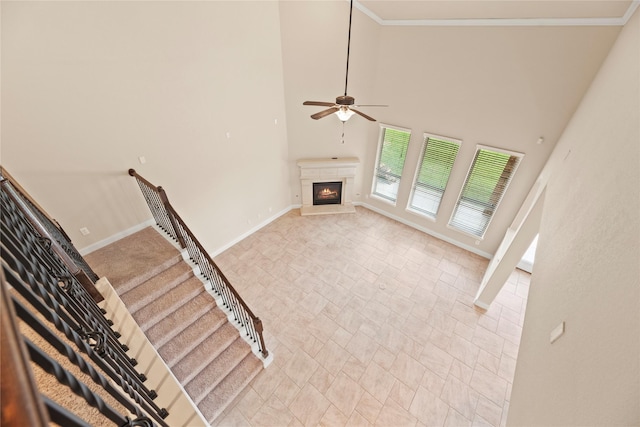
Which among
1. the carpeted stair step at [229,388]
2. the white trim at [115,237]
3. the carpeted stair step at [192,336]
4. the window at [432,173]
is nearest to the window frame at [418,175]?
the window at [432,173]

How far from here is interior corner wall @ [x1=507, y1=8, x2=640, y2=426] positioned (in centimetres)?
124

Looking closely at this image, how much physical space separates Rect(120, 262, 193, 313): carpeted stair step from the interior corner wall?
4329 millimetres

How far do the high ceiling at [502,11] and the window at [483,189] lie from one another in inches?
A: 85.7

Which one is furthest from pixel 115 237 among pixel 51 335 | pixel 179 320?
pixel 51 335

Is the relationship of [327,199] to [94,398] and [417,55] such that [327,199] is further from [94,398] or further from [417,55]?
[94,398]

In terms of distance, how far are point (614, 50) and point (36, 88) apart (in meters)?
7.51

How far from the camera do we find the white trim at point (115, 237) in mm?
4293

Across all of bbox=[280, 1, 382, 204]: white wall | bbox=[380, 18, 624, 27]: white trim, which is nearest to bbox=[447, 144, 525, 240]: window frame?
bbox=[380, 18, 624, 27]: white trim

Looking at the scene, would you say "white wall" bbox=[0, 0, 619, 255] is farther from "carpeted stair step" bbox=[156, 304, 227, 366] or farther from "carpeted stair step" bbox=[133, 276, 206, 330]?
"carpeted stair step" bbox=[156, 304, 227, 366]

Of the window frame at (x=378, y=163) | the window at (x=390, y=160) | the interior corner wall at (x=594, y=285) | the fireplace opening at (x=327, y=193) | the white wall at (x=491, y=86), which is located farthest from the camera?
the fireplace opening at (x=327, y=193)

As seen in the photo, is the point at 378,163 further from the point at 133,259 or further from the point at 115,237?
the point at 115,237

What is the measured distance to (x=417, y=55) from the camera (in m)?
5.57

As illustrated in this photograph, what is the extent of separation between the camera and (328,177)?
750cm

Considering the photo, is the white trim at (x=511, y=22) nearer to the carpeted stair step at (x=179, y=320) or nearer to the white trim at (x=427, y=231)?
the white trim at (x=427, y=231)
